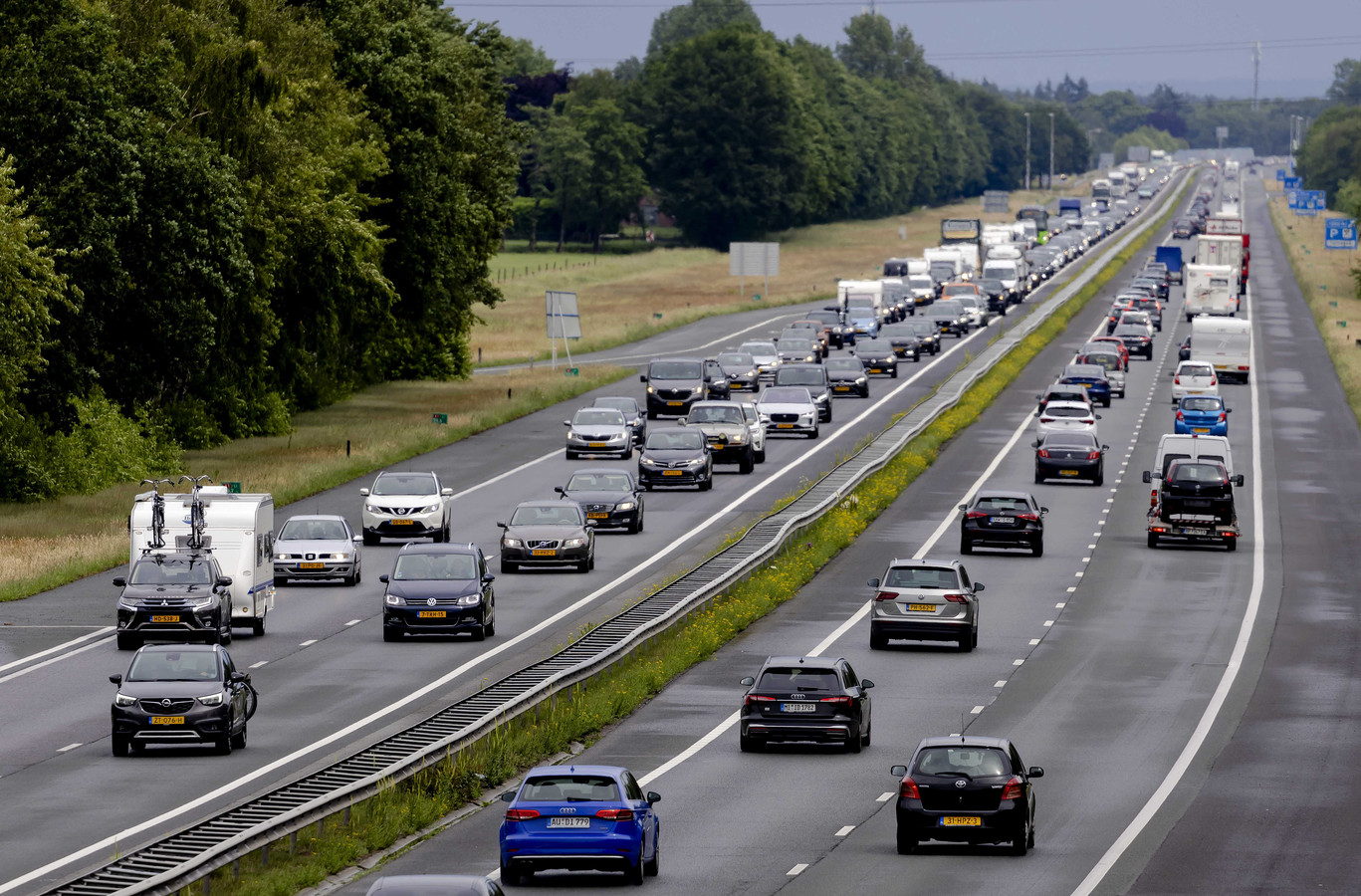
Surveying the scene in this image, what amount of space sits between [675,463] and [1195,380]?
28.2 m

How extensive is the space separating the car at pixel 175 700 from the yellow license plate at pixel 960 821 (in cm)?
1005

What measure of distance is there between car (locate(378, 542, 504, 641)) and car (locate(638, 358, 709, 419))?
37411 millimetres

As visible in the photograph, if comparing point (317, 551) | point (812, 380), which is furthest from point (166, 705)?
point (812, 380)

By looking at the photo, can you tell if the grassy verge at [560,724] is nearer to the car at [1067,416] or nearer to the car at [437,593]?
the car at [437,593]

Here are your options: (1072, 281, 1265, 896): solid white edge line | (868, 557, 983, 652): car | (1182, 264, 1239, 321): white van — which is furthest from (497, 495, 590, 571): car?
(1182, 264, 1239, 321): white van

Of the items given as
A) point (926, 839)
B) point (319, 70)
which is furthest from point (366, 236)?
point (926, 839)

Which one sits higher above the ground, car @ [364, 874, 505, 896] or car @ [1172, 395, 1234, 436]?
car @ [364, 874, 505, 896]

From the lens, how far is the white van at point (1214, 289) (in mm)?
113750

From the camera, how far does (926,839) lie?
23703mm

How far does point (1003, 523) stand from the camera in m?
50.2

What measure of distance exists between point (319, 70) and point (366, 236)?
5.97 meters

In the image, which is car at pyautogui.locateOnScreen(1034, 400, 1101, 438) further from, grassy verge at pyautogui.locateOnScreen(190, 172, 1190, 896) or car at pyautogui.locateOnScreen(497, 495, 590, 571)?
car at pyautogui.locateOnScreen(497, 495, 590, 571)

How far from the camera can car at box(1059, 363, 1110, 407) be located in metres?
82.2

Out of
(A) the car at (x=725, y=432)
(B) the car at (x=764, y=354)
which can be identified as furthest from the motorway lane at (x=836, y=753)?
(B) the car at (x=764, y=354)
